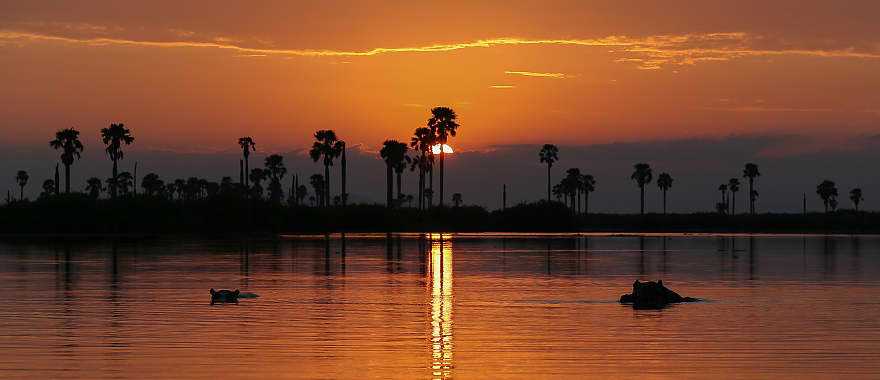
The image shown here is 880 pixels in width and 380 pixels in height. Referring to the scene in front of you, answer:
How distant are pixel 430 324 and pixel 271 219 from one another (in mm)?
118390

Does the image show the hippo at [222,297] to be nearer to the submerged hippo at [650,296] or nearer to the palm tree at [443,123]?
the submerged hippo at [650,296]

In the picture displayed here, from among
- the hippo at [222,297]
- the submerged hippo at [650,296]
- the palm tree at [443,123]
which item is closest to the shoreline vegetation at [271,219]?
the palm tree at [443,123]

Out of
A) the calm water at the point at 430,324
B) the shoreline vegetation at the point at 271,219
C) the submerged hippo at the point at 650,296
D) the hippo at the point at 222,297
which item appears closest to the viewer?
the calm water at the point at 430,324

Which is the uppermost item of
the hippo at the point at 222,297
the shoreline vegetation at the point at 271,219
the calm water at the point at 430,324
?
the shoreline vegetation at the point at 271,219

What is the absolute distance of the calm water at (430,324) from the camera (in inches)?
898

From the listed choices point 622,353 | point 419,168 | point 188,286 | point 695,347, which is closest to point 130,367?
point 622,353

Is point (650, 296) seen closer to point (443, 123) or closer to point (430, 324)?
point (430, 324)

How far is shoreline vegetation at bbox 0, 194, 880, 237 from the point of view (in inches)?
5310

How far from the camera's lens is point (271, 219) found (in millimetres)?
147625

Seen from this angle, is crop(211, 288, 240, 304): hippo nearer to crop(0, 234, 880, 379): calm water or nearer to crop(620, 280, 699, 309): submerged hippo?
crop(0, 234, 880, 379): calm water

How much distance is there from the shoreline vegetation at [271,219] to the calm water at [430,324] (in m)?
78.7

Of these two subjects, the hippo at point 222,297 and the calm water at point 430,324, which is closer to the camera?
the calm water at point 430,324

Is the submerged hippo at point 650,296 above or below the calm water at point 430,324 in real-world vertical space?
above

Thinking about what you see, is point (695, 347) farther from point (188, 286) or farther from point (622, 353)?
point (188, 286)
